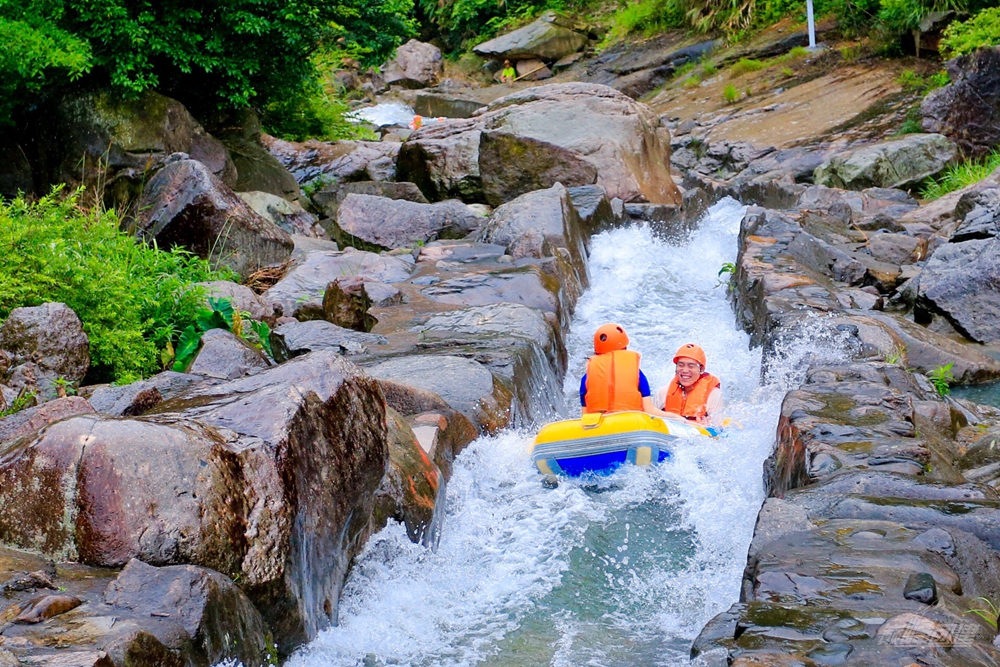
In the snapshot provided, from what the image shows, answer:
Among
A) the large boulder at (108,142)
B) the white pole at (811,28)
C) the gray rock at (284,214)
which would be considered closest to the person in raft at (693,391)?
the gray rock at (284,214)

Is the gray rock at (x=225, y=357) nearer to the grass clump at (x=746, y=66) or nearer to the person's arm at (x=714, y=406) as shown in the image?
the person's arm at (x=714, y=406)

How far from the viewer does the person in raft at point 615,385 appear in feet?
23.2

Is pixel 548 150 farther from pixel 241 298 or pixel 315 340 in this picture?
pixel 315 340

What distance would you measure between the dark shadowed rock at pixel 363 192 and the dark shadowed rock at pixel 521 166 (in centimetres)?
95

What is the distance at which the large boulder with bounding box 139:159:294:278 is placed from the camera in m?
9.36

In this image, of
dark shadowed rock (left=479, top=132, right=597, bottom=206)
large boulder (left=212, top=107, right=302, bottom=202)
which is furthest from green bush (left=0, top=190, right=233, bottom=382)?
dark shadowed rock (left=479, top=132, right=597, bottom=206)

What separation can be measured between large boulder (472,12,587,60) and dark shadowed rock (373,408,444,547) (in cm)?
2577

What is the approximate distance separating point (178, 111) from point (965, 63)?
35.7 ft

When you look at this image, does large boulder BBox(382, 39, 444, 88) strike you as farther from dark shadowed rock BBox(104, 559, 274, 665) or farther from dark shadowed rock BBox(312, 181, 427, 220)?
dark shadowed rock BBox(104, 559, 274, 665)

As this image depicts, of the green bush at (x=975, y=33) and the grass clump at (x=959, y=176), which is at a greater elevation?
the green bush at (x=975, y=33)

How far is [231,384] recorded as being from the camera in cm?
444

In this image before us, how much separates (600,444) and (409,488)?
155cm

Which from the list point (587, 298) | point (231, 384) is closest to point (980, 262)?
point (587, 298)

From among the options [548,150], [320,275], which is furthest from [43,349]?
[548,150]
